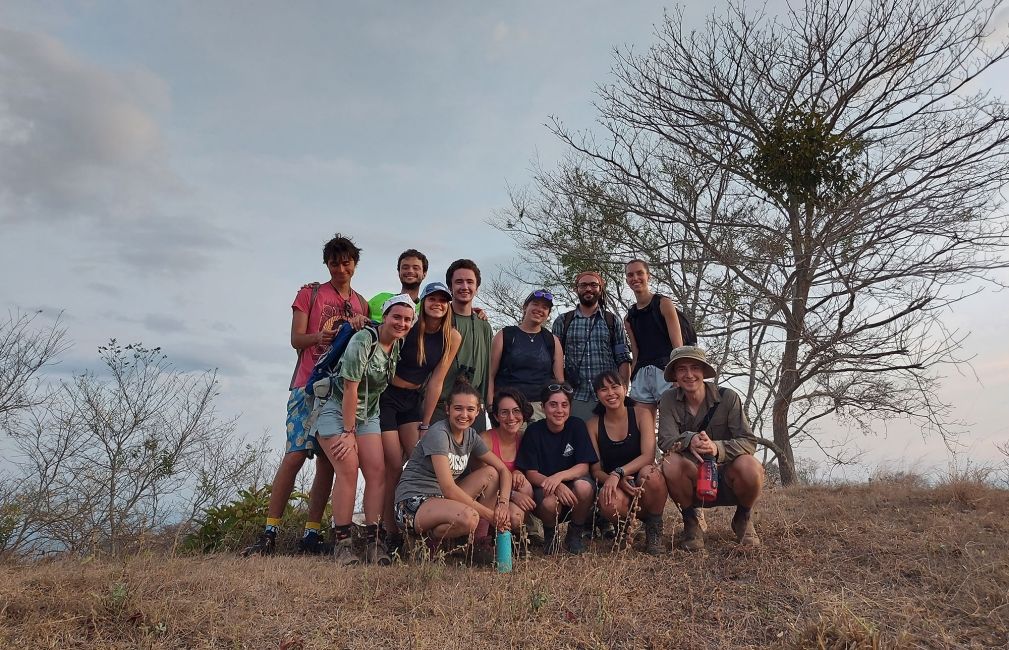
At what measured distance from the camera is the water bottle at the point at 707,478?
4.77 meters

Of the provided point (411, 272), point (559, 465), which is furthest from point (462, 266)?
point (559, 465)

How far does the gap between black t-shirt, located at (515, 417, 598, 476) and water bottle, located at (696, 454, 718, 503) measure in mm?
771

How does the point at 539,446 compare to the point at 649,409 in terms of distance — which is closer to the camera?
the point at 539,446

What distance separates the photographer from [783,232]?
10.7 metres

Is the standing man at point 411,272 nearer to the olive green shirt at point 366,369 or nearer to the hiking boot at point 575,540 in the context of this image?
the olive green shirt at point 366,369

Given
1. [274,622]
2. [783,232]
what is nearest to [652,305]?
[274,622]

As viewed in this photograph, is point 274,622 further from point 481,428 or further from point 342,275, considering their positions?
point 342,275

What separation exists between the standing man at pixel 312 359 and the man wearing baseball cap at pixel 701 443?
2419mm

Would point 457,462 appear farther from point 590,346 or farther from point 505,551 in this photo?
point 590,346

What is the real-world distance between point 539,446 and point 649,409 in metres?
1.02

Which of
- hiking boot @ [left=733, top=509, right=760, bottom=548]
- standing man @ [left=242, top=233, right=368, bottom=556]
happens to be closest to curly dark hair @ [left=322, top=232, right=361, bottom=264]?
standing man @ [left=242, top=233, right=368, bottom=556]

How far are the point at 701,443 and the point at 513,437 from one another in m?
1.39

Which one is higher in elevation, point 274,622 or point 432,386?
point 432,386

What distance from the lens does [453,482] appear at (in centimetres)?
467
